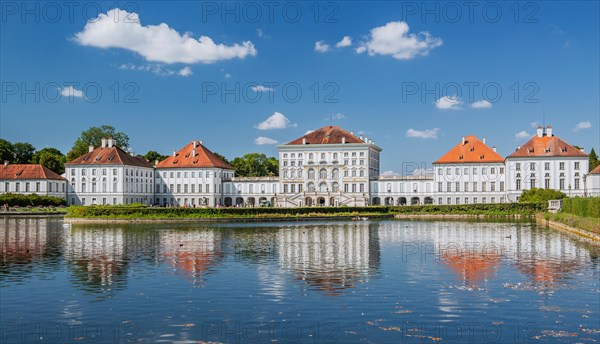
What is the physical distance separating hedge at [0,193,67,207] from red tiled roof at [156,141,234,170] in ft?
60.3

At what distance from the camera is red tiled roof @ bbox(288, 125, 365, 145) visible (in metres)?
101

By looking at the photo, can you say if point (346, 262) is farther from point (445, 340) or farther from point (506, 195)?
point (506, 195)

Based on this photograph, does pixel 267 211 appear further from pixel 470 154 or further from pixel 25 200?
pixel 25 200

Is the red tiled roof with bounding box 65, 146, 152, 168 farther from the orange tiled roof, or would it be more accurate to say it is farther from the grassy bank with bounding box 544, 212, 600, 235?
the grassy bank with bounding box 544, 212, 600, 235

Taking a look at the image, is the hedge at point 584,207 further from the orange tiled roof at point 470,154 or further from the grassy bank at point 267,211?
the orange tiled roof at point 470,154

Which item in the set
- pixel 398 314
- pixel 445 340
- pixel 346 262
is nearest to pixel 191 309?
pixel 398 314

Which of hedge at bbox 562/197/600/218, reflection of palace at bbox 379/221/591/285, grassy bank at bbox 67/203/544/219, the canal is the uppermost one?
hedge at bbox 562/197/600/218

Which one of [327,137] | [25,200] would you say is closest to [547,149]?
[327,137]

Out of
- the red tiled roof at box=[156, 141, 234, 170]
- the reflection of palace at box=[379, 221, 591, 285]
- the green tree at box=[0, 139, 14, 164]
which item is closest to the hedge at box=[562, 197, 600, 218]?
the reflection of palace at box=[379, 221, 591, 285]

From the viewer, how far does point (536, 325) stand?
14.7m

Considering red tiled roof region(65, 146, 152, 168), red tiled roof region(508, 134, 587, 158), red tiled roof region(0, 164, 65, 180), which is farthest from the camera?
red tiled roof region(0, 164, 65, 180)

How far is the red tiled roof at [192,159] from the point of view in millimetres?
102250

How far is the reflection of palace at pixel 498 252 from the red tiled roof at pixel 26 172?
69.7 meters

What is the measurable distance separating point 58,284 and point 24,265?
6186 mm
